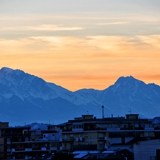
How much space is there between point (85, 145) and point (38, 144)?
1670 cm

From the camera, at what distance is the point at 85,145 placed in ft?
282

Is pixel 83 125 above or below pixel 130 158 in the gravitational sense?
above

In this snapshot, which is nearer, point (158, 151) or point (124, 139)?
point (158, 151)

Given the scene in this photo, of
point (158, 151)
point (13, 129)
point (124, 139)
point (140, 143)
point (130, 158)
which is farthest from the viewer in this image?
point (13, 129)

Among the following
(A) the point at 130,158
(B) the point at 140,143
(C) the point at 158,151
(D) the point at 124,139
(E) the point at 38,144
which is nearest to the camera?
(C) the point at 158,151

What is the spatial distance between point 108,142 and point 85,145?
213 centimetres

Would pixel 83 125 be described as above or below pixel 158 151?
above

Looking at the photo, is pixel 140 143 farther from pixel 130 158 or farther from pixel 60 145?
pixel 60 145

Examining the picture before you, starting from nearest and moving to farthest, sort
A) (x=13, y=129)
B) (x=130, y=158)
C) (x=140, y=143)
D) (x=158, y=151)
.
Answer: (x=158, y=151)
(x=140, y=143)
(x=130, y=158)
(x=13, y=129)

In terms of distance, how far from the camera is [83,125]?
95000 mm

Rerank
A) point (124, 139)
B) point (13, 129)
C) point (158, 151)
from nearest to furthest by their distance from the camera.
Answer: point (158, 151), point (124, 139), point (13, 129)

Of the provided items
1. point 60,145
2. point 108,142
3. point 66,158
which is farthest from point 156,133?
point 66,158

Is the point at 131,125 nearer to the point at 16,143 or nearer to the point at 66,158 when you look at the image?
the point at 16,143

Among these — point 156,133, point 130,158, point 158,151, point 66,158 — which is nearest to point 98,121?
point 156,133
